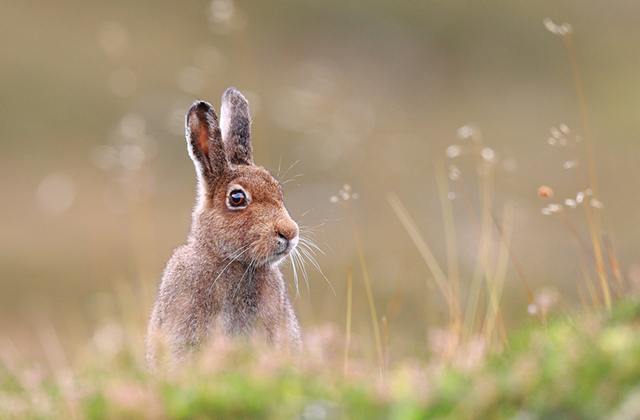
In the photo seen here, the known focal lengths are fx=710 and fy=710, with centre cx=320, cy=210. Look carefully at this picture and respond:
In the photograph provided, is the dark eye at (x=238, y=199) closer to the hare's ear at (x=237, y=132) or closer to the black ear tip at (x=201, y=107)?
the hare's ear at (x=237, y=132)

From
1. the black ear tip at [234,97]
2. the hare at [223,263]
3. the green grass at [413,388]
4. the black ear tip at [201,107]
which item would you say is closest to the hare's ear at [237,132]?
the black ear tip at [234,97]

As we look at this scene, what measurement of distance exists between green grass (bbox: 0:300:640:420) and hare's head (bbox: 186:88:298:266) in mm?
2049

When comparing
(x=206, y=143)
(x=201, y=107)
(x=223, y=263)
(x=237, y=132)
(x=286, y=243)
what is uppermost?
(x=201, y=107)

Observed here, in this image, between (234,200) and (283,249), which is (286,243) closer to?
(283,249)

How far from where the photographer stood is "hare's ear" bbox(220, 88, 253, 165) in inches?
313

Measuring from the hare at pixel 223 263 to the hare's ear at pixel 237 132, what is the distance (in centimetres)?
18

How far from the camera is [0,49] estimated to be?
3300 centimetres

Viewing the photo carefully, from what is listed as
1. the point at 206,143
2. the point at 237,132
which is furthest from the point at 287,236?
the point at 237,132

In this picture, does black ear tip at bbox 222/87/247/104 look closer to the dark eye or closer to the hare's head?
the hare's head

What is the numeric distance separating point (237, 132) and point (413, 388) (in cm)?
459

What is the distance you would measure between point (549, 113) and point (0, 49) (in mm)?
26103

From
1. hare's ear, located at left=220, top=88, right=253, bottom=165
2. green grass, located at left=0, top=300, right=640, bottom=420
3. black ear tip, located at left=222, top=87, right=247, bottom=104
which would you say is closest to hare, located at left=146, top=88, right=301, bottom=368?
hare's ear, located at left=220, top=88, right=253, bottom=165

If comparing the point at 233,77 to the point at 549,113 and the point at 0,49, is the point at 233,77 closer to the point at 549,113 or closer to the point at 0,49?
the point at 0,49

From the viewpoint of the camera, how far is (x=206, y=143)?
752 centimetres
